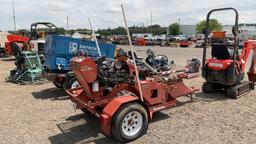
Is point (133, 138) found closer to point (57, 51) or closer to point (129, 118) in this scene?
point (129, 118)

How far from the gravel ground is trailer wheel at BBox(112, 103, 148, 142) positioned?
177 mm

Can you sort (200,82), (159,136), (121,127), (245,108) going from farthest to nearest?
(200,82), (245,108), (159,136), (121,127)

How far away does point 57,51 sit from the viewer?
8539 millimetres

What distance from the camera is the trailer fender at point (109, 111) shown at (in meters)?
4.79

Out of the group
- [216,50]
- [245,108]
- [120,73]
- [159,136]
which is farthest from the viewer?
[216,50]

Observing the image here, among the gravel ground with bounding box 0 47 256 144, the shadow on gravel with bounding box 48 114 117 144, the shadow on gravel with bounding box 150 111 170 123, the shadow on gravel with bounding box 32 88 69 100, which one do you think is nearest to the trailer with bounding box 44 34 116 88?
the shadow on gravel with bounding box 32 88 69 100

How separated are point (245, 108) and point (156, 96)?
246 centimetres

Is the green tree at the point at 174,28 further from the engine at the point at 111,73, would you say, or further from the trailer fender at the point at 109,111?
the trailer fender at the point at 109,111

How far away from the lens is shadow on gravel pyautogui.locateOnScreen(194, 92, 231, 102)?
7824 mm

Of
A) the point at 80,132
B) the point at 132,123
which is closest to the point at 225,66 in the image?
the point at 132,123

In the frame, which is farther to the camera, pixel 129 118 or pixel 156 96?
pixel 156 96

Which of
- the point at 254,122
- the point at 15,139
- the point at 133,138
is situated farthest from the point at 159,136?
the point at 15,139

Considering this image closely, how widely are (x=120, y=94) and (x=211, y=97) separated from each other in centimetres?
343

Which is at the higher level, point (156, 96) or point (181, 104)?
point (156, 96)
